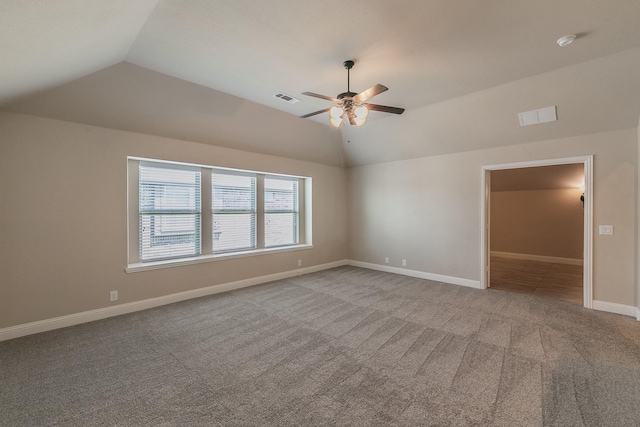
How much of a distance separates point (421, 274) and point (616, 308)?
2855mm

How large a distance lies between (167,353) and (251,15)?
11.2ft

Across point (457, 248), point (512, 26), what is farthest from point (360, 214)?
point (512, 26)

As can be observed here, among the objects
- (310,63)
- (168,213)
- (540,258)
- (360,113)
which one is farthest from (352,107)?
(540,258)

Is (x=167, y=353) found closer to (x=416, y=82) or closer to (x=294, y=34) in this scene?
(x=294, y=34)

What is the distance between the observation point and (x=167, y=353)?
2793mm

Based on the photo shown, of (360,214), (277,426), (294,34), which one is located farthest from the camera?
(360,214)

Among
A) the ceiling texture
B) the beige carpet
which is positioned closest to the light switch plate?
the beige carpet

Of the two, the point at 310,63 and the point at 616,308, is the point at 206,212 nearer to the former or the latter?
the point at 310,63

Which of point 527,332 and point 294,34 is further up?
point 294,34

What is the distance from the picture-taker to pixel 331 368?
251 centimetres

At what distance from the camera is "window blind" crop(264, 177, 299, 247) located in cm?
590

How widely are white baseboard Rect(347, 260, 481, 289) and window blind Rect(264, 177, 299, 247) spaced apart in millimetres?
1889

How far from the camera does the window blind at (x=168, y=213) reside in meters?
4.24

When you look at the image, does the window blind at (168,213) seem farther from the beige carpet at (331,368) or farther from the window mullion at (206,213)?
the beige carpet at (331,368)
